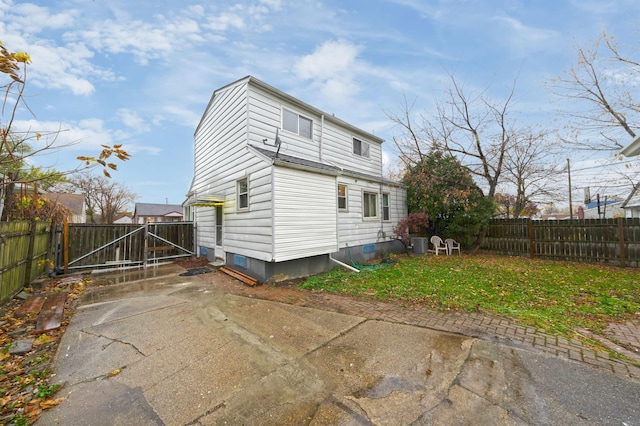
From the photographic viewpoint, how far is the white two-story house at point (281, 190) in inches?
268

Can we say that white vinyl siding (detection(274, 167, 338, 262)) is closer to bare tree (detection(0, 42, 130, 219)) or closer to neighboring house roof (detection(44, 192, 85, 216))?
bare tree (detection(0, 42, 130, 219))

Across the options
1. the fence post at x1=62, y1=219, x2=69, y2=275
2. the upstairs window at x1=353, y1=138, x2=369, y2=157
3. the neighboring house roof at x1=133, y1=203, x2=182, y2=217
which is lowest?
the fence post at x1=62, y1=219, x2=69, y2=275

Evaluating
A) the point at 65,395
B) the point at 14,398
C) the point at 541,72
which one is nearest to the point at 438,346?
the point at 65,395

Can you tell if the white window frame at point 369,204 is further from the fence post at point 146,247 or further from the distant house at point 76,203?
the distant house at point 76,203

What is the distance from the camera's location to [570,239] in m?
9.58

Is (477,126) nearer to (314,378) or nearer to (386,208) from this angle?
(386,208)

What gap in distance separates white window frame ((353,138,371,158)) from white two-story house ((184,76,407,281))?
97 millimetres

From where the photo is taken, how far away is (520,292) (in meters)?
5.53

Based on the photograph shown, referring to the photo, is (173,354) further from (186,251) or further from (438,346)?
(186,251)

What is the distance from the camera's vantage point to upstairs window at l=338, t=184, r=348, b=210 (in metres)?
9.13

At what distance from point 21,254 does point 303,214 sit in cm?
701

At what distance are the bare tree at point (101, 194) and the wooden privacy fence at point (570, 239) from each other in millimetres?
39926

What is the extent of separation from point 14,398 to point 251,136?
6.83 meters

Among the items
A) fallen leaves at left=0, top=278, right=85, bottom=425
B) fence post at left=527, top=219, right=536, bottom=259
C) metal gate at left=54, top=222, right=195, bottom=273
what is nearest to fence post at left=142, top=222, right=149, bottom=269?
metal gate at left=54, top=222, right=195, bottom=273
